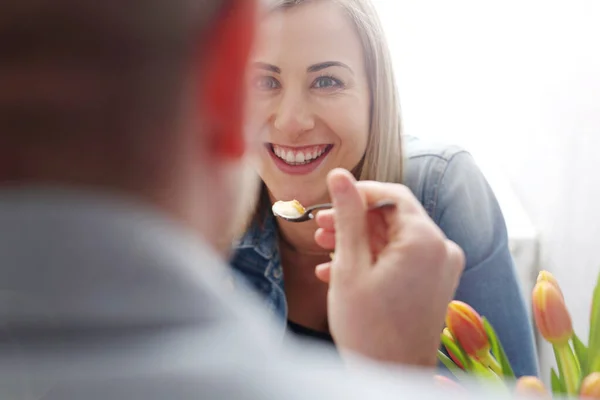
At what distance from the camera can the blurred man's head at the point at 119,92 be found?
0.17 m

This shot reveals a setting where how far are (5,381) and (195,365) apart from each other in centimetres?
5

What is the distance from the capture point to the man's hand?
0.41 metres

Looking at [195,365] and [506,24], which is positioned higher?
[506,24]

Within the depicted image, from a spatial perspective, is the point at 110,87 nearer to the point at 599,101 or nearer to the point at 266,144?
the point at 266,144

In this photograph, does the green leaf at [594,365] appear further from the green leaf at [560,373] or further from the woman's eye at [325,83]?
the woman's eye at [325,83]

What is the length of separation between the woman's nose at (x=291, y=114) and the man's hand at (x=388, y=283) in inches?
15.3

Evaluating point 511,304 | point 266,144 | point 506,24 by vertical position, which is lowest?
point 511,304

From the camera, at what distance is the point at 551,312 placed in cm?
43

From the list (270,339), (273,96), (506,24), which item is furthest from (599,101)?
(270,339)

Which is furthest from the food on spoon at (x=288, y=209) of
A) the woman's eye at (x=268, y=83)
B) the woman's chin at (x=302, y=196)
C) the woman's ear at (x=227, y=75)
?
the woman's ear at (x=227, y=75)

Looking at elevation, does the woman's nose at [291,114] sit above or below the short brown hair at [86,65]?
below

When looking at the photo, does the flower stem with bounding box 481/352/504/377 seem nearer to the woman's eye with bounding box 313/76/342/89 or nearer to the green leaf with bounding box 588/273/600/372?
the green leaf with bounding box 588/273/600/372

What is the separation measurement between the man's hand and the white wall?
52 centimetres

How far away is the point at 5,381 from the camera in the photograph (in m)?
0.17
